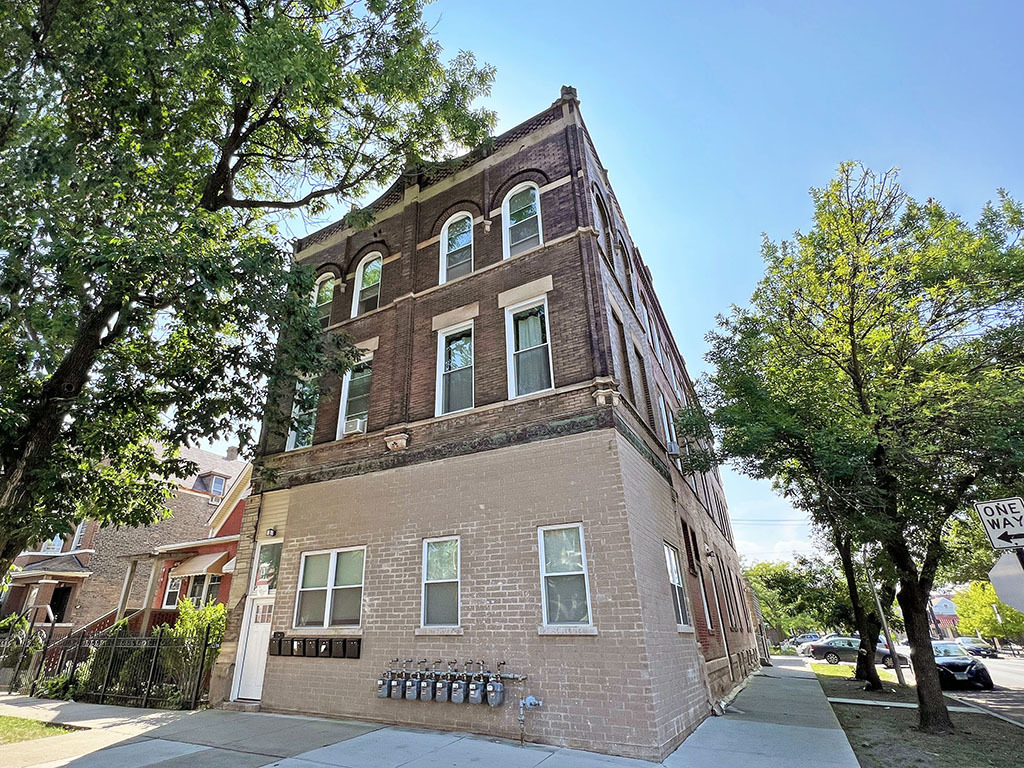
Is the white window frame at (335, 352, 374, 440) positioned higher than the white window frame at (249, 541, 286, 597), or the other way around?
the white window frame at (335, 352, 374, 440)

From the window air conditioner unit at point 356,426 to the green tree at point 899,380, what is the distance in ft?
26.2

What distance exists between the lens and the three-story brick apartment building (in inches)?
302

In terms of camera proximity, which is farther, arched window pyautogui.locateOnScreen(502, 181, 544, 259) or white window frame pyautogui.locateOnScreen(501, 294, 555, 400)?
arched window pyautogui.locateOnScreen(502, 181, 544, 259)

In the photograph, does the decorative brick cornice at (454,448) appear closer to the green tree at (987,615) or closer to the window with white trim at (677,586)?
the window with white trim at (677,586)

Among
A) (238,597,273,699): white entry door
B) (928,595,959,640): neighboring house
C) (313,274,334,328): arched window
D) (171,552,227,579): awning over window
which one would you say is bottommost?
(928,595,959,640): neighboring house

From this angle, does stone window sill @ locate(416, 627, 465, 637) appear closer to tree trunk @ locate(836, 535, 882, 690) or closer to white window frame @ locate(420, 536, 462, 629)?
white window frame @ locate(420, 536, 462, 629)

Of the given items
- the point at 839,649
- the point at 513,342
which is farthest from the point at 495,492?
the point at 839,649

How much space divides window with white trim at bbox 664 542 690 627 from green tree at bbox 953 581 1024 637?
3739 centimetres

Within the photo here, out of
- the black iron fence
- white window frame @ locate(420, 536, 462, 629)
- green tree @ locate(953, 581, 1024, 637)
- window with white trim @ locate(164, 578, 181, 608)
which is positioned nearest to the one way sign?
white window frame @ locate(420, 536, 462, 629)

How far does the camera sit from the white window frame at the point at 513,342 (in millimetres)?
9672

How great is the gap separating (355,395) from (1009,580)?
37.9ft

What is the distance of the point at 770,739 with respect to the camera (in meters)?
8.00

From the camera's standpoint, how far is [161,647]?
11.6 metres

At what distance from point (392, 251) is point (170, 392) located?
617 cm
